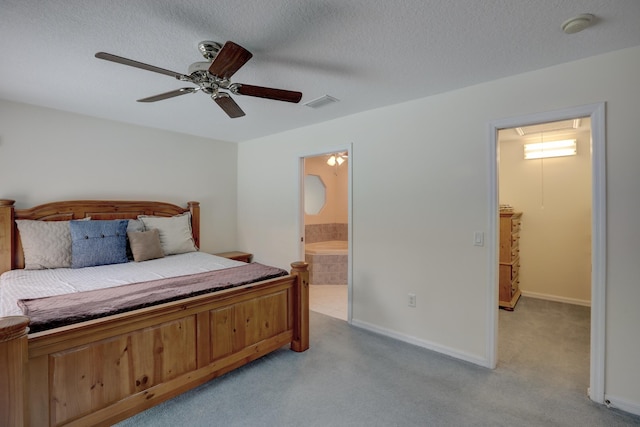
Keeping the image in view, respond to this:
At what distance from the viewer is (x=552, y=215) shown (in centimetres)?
426

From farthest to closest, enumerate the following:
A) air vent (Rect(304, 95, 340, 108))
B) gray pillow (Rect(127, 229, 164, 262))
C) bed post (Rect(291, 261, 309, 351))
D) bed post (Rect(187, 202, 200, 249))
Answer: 1. bed post (Rect(187, 202, 200, 249))
2. gray pillow (Rect(127, 229, 164, 262))
3. air vent (Rect(304, 95, 340, 108))
4. bed post (Rect(291, 261, 309, 351))

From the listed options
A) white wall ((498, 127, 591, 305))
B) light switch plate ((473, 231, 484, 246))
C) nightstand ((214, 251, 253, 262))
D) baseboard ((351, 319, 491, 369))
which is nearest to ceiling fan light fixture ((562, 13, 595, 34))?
light switch plate ((473, 231, 484, 246))

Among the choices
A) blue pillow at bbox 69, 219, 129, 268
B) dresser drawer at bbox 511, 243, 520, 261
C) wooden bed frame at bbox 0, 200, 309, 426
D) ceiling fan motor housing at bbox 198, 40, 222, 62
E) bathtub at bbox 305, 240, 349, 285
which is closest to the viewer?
wooden bed frame at bbox 0, 200, 309, 426

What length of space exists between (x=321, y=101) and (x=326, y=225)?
147 inches

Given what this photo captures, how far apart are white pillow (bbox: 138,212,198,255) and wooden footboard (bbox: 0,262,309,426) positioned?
1.72m

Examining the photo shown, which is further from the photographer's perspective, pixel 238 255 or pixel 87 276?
pixel 238 255

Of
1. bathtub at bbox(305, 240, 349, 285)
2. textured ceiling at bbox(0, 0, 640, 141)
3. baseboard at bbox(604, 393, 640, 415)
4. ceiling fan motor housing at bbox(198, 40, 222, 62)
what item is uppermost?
textured ceiling at bbox(0, 0, 640, 141)

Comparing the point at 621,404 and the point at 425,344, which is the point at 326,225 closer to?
the point at 425,344

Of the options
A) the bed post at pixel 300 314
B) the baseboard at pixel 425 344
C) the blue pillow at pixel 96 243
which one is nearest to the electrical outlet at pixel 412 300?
the baseboard at pixel 425 344

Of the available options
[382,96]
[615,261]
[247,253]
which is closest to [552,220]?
[615,261]

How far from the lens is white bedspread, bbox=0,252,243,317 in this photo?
207cm

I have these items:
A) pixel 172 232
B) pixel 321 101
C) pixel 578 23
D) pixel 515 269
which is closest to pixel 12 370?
pixel 172 232

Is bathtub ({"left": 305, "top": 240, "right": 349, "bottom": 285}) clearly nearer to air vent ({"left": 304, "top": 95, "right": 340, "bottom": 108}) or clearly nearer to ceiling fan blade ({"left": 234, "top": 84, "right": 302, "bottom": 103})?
air vent ({"left": 304, "top": 95, "right": 340, "bottom": 108})

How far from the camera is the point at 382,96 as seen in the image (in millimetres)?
2768
